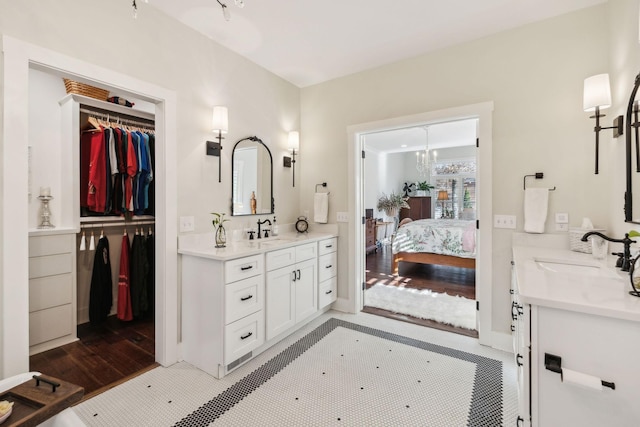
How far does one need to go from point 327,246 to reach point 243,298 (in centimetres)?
127

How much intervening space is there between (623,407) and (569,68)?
244cm

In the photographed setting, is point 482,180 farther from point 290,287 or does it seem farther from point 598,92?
point 290,287

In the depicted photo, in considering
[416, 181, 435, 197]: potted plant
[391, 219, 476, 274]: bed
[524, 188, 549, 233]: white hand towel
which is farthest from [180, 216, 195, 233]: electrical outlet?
[416, 181, 435, 197]: potted plant

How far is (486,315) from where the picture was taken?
260 centimetres

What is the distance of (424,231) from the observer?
477 centimetres

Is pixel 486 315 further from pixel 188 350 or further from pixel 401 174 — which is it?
pixel 401 174

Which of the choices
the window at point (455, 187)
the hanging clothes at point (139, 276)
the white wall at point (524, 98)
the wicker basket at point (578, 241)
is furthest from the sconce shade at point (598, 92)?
the window at point (455, 187)

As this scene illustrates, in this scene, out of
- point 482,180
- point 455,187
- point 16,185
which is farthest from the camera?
point 455,187

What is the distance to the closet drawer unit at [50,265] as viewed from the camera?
2398mm

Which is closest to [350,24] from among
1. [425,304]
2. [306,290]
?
[306,290]

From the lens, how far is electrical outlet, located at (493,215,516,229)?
2481 millimetres

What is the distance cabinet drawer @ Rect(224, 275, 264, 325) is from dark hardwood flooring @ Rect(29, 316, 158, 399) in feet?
2.72

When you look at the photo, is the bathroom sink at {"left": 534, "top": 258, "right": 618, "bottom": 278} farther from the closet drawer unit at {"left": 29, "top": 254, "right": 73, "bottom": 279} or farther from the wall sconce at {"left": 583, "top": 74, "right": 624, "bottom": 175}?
the closet drawer unit at {"left": 29, "top": 254, "right": 73, "bottom": 279}

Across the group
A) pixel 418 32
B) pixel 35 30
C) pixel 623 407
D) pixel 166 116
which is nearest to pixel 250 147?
pixel 166 116
